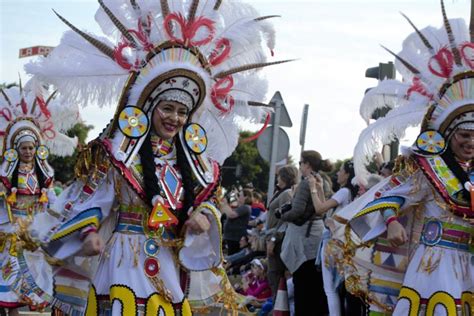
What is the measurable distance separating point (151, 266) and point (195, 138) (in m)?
0.83

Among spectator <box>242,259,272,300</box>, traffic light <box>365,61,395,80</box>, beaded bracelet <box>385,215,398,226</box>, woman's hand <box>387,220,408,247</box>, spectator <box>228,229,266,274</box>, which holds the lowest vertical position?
spectator <box>242,259,272,300</box>

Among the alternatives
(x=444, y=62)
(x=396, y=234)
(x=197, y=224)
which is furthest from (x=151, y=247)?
(x=444, y=62)

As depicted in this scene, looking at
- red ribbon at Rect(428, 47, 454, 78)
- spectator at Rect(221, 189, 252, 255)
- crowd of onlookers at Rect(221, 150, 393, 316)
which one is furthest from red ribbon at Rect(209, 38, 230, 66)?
spectator at Rect(221, 189, 252, 255)

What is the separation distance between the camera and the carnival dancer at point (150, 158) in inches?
227

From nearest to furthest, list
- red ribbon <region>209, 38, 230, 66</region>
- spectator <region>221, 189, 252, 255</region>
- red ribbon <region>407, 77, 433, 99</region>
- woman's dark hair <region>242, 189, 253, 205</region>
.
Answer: red ribbon <region>209, 38, 230, 66</region>
red ribbon <region>407, 77, 433, 99</region>
spectator <region>221, 189, 252, 255</region>
woman's dark hair <region>242, 189, 253, 205</region>

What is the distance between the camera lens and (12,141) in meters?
10.3

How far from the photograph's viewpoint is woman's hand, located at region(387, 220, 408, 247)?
627 cm

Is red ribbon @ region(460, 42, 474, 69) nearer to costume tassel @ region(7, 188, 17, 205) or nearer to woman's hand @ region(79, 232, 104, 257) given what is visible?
woman's hand @ region(79, 232, 104, 257)

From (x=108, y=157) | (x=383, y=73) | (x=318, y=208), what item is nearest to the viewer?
(x=108, y=157)

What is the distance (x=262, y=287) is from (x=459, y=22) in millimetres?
5304

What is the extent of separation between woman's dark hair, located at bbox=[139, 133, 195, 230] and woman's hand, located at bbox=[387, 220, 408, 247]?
1295 millimetres

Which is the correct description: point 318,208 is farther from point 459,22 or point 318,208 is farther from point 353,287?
point 459,22

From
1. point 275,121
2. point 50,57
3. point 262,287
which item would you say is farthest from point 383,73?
point 50,57

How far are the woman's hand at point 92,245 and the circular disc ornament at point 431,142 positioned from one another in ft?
7.08
